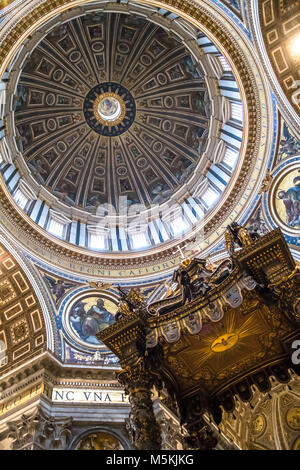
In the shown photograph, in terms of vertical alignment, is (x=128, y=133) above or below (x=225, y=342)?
above

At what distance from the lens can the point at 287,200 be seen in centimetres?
1439

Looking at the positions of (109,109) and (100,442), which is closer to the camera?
(100,442)

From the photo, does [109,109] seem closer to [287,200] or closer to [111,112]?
[111,112]

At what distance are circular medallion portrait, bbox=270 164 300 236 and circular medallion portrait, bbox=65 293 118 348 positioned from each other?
652 centimetres

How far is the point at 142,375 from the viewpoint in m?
8.08

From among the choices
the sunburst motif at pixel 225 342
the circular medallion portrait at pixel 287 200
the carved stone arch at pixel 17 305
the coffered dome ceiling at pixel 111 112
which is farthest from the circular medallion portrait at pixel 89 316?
the circular medallion portrait at pixel 287 200

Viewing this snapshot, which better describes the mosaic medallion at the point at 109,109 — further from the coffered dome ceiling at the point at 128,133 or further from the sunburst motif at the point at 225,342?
the sunburst motif at the point at 225,342

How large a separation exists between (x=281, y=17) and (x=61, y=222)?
1115 cm

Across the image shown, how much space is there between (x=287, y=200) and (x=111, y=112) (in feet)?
37.7

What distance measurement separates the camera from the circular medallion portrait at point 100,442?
10766 mm

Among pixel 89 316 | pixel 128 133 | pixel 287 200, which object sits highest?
pixel 128 133

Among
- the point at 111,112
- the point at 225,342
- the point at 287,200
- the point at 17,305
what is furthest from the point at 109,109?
the point at 225,342

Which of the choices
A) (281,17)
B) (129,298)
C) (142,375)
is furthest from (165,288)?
(281,17)

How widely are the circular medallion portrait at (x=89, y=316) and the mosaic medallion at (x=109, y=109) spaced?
10.0m
